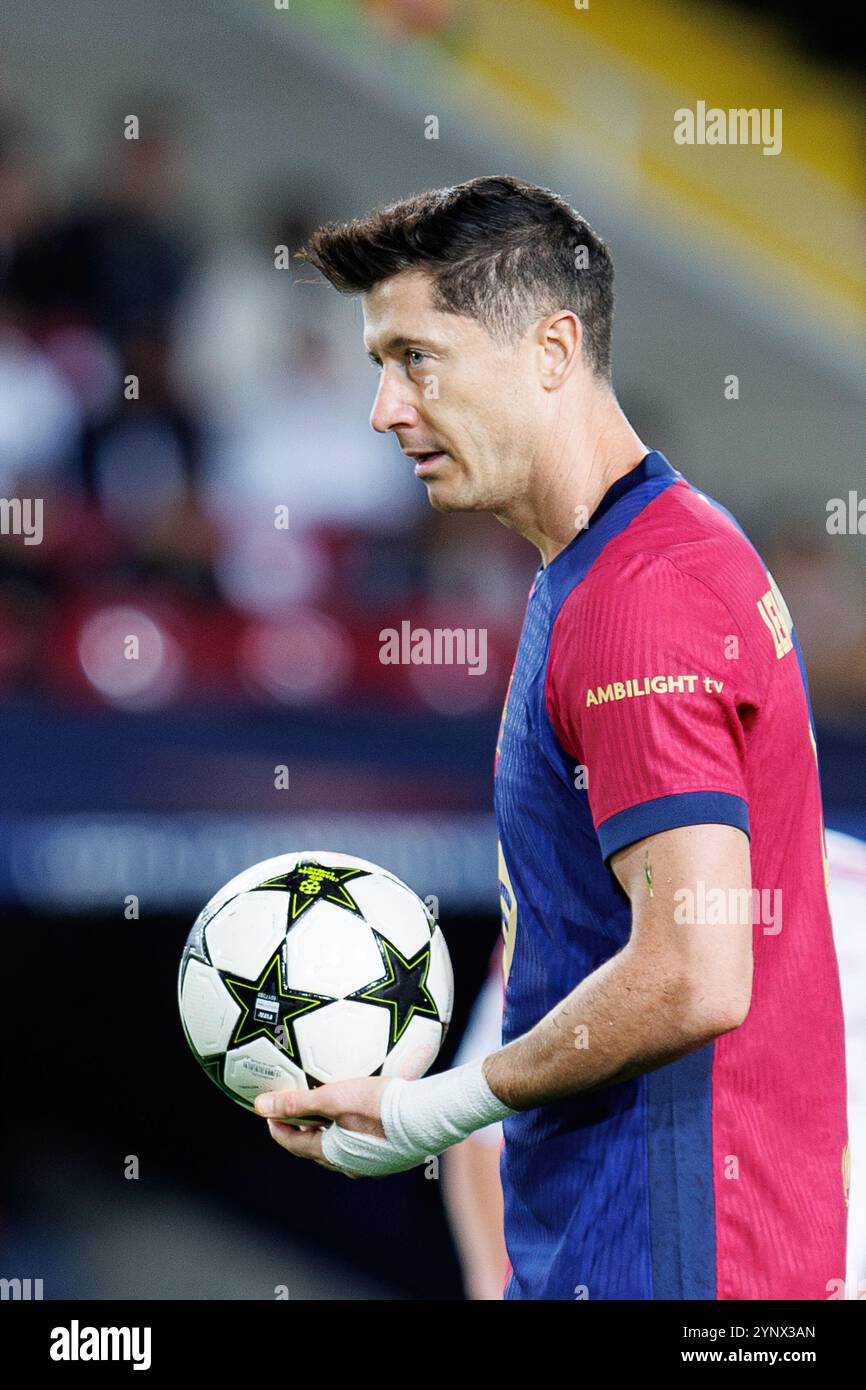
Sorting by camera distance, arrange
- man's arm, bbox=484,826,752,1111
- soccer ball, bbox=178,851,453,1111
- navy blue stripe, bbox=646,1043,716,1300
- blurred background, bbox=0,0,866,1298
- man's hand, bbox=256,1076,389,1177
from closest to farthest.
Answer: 1. man's arm, bbox=484,826,752,1111
2. navy blue stripe, bbox=646,1043,716,1300
3. man's hand, bbox=256,1076,389,1177
4. soccer ball, bbox=178,851,453,1111
5. blurred background, bbox=0,0,866,1298

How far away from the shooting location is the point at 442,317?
7.20 ft

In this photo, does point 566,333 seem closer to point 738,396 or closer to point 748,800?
point 748,800

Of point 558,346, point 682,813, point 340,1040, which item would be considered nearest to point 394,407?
point 558,346

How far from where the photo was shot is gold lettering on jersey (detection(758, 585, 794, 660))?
6.52 feet

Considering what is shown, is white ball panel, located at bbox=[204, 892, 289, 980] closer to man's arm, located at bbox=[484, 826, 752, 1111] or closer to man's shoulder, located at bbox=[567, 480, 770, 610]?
man's arm, located at bbox=[484, 826, 752, 1111]

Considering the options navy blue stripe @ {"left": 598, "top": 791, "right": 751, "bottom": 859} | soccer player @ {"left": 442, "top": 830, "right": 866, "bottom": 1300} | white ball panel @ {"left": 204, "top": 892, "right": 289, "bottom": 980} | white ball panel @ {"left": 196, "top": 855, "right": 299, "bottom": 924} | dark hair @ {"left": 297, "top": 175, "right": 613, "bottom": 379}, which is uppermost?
dark hair @ {"left": 297, "top": 175, "right": 613, "bottom": 379}

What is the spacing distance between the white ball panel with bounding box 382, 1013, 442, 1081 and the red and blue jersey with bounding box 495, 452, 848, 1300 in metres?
0.21

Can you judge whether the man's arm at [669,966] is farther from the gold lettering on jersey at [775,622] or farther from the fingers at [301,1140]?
the fingers at [301,1140]

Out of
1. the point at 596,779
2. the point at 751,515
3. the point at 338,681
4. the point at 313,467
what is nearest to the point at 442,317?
the point at 596,779

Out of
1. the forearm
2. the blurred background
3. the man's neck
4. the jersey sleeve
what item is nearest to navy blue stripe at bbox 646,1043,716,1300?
the forearm

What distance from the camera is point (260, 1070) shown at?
2238 millimetres

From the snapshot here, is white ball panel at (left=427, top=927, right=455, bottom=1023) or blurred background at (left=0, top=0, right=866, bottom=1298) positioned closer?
white ball panel at (left=427, top=927, right=455, bottom=1023)

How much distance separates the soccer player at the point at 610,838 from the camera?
1836mm

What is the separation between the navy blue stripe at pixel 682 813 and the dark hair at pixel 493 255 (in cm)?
71
